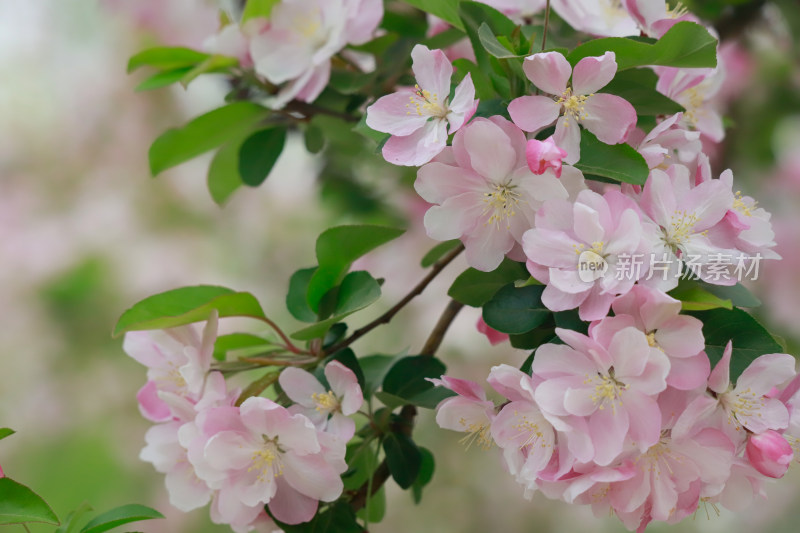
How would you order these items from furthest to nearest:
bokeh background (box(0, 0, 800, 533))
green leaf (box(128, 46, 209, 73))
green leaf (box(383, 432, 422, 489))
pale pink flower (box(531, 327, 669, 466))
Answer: bokeh background (box(0, 0, 800, 533)), green leaf (box(128, 46, 209, 73)), green leaf (box(383, 432, 422, 489)), pale pink flower (box(531, 327, 669, 466))

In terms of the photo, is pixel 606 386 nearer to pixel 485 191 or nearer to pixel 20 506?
pixel 485 191

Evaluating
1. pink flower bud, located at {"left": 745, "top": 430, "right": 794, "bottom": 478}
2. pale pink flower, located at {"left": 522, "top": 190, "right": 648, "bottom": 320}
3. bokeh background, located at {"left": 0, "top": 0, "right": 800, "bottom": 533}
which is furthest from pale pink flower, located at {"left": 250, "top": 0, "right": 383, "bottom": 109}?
bokeh background, located at {"left": 0, "top": 0, "right": 800, "bottom": 533}

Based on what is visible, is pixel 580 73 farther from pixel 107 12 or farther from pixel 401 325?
pixel 107 12

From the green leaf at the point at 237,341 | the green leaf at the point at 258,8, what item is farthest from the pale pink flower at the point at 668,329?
the green leaf at the point at 258,8

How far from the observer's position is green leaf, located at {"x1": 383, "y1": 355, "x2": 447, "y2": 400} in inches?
17.2

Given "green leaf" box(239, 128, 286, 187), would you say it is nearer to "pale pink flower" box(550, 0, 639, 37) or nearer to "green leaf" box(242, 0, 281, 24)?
"green leaf" box(242, 0, 281, 24)

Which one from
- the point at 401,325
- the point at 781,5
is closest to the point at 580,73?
the point at 781,5

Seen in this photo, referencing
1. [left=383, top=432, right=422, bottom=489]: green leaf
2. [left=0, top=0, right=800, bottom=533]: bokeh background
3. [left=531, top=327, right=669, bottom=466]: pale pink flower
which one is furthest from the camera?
[left=0, top=0, right=800, bottom=533]: bokeh background

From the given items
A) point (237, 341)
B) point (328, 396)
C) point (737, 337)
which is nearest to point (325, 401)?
point (328, 396)

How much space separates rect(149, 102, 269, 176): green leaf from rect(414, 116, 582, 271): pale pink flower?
0.23 meters

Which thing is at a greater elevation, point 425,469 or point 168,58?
point 168,58

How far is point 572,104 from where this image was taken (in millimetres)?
373

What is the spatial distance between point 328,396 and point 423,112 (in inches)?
6.2

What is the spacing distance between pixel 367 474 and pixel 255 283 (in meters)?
0.93
